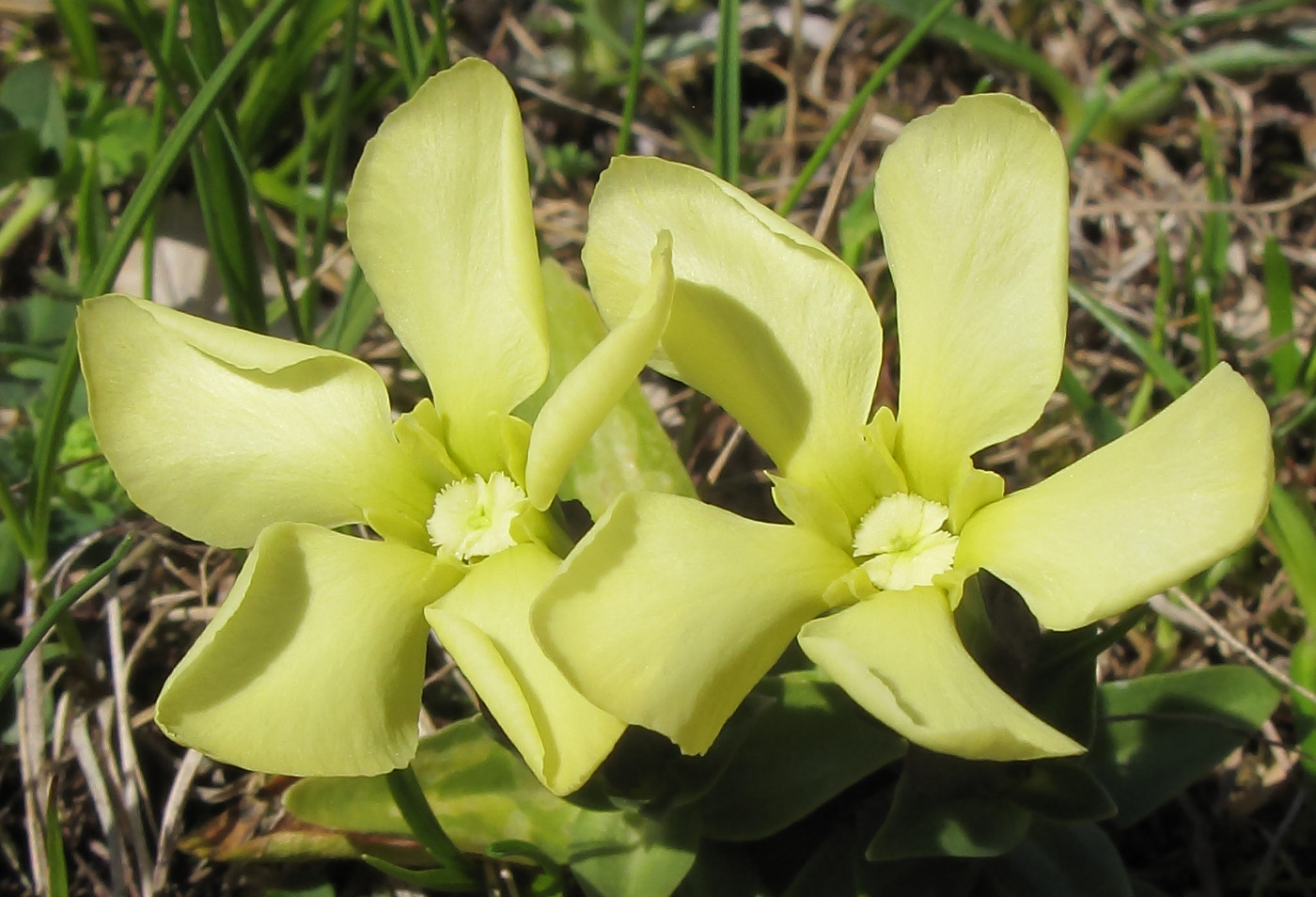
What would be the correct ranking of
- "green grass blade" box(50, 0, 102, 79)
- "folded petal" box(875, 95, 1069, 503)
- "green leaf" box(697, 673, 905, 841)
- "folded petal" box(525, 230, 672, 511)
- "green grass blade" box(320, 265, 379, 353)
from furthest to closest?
"green grass blade" box(50, 0, 102, 79) < "green grass blade" box(320, 265, 379, 353) < "green leaf" box(697, 673, 905, 841) < "folded petal" box(875, 95, 1069, 503) < "folded petal" box(525, 230, 672, 511)

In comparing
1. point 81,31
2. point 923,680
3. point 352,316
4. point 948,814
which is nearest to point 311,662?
point 923,680

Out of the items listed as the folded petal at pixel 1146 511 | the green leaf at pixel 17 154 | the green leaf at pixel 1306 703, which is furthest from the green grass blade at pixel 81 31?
the green leaf at pixel 1306 703

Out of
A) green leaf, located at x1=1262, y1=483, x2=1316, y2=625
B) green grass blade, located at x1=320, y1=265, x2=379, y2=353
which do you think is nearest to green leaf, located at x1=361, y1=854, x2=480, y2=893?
green grass blade, located at x1=320, y1=265, x2=379, y2=353

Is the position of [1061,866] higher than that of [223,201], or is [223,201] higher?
[223,201]

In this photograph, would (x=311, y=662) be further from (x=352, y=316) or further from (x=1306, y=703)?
A: (x=1306, y=703)

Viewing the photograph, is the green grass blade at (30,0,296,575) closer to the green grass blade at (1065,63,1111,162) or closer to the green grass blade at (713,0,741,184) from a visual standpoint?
the green grass blade at (713,0,741,184)

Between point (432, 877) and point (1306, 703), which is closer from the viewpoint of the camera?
point (432, 877)

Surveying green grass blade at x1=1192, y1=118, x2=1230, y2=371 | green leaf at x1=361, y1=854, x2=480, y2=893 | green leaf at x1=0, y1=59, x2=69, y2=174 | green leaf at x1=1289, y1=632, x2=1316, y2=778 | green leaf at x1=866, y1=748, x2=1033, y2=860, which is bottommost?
green leaf at x1=1289, y1=632, x2=1316, y2=778

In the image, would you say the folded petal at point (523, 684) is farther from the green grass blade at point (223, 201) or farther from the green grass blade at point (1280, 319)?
the green grass blade at point (1280, 319)
